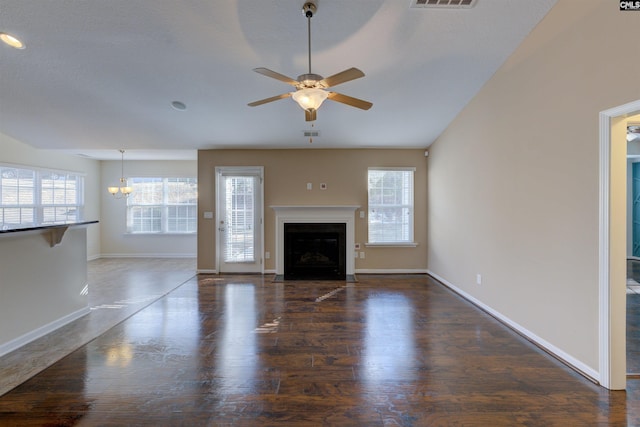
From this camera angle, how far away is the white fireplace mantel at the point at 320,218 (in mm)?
5573

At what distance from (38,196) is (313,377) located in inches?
280

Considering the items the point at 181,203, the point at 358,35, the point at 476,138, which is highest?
the point at 358,35

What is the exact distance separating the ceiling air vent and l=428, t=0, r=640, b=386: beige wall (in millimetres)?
758

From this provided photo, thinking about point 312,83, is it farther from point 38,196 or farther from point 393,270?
point 38,196

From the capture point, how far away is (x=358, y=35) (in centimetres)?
290

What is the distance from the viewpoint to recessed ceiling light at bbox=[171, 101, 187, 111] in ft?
13.4

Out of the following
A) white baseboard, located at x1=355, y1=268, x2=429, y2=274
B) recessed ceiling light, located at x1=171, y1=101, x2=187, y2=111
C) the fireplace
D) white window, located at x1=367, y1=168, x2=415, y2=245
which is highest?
recessed ceiling light, located at x1=171, y1=101, x2=187, y2=111

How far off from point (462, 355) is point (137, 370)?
9.07 ft

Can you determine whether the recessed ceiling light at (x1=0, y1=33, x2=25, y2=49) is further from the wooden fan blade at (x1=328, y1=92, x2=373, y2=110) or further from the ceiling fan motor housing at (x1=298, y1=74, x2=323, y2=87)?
the wooden fan blade at (x1=328, y1=92, x2=373, y2=110)

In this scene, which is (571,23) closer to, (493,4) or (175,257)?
(493,4)

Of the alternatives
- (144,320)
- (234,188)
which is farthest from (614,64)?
(234,188)

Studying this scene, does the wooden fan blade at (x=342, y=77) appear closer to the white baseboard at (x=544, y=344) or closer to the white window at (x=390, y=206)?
the white baseboard at (x=544, y=344)

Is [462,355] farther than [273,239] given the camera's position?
No

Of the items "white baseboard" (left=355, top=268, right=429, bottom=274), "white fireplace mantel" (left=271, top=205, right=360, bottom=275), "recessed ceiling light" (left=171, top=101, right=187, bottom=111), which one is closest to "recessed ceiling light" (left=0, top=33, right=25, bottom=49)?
"recessed ceiling light" (left=171, top=101, right=187, bottom=111)
